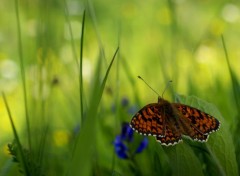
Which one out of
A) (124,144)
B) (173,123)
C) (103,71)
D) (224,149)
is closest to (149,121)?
(173,123)

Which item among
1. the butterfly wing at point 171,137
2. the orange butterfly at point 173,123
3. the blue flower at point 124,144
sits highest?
the orange butterfly at point 173,123

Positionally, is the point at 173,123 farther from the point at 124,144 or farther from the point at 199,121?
the point at 124,144

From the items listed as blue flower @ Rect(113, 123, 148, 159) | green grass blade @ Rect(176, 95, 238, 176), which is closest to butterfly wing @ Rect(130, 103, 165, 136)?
green grass blade @ Rect(176, 95, 238, 176)

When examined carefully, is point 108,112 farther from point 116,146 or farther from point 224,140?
point 224,140

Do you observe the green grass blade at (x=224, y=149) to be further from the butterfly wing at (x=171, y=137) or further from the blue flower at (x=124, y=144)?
the blue flower at (x=124, y=144)

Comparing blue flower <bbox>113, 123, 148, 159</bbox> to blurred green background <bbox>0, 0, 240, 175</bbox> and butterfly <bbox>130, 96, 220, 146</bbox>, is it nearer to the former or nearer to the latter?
blurred green background <bbox>0, 0, 240, 175</bbox>

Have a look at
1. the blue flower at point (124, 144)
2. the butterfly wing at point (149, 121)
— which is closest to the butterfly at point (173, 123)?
the butterfly wing at point (149, 121)
